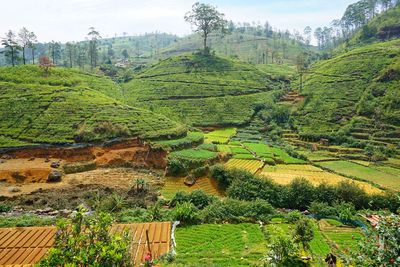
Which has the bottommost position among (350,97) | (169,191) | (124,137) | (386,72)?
(169,191)

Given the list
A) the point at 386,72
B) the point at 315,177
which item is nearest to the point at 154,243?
the point at 315,177

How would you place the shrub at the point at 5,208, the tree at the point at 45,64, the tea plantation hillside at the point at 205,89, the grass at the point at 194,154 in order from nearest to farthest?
the shrub at the point at 5,208 < the grass at the point at 194,154 < the tree at the point at 45,64 < the tea plantation hillside at the point at 205,89

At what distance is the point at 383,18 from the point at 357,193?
332ft

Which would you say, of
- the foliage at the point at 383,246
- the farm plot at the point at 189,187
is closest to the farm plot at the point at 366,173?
the farm plot at the point at 189,187

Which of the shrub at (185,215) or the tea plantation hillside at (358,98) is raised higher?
the tea plantation hillside at (358,98)

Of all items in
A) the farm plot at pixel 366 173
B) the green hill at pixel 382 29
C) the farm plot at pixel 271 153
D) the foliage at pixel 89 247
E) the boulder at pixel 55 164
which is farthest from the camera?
the green hill at pixel 382 29

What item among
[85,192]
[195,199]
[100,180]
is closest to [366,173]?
[195,199]

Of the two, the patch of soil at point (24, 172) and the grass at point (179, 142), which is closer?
the patch of soil at point (24, 172)

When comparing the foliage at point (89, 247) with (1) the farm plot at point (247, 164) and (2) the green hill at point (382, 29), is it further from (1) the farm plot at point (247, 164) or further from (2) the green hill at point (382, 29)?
(2) the green hill at point (382, 29)

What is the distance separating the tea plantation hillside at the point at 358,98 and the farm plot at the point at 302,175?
1614 cm

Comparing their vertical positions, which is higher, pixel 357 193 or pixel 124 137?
pixel 124 137

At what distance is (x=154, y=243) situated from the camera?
2408 centimetres

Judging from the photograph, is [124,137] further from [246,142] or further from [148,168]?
[246,142]

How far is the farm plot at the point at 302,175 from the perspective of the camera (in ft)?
133
